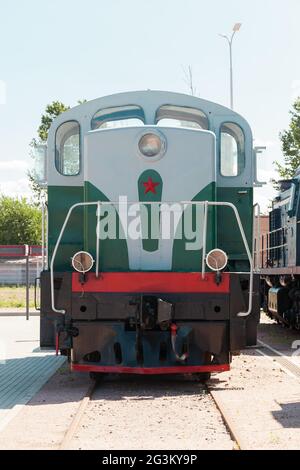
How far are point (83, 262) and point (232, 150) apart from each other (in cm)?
246

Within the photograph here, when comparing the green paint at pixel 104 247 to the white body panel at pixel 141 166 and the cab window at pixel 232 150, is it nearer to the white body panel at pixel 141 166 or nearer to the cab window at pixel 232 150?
the white body panel at pixel 141 166

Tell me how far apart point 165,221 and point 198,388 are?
1984 mm

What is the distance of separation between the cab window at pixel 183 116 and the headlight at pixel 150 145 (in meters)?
0.54

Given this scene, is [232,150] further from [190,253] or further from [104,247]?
[104,247]

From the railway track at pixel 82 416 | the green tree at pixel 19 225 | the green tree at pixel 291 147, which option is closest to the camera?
the railway track at pixel 82 416

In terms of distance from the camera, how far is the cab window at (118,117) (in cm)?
921

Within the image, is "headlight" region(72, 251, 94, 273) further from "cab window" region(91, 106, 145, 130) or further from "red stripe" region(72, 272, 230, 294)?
"cab window" region(91, 106, 145, 130)

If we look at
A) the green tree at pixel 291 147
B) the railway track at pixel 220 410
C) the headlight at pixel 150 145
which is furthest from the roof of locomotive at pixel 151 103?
the green tree at pixel 291 147

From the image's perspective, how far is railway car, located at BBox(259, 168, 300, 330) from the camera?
46.7 feet

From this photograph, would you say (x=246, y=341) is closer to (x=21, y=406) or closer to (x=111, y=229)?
(x=111, y=229)

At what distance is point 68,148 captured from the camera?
9328 millimetres

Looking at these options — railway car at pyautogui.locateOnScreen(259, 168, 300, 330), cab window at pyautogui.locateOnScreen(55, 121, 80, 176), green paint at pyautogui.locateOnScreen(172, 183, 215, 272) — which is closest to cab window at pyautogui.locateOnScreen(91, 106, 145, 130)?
cab window at pyautogui.locateOnScreen(55, 121, 80, 176)

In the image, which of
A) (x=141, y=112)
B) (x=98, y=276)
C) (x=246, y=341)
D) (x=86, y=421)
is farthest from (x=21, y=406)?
(x=141, y=112)

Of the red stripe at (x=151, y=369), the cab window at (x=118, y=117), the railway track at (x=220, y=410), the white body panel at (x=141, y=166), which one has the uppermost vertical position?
the cab window at (x=118, y=117)
